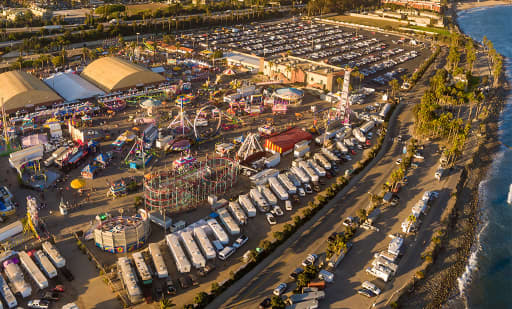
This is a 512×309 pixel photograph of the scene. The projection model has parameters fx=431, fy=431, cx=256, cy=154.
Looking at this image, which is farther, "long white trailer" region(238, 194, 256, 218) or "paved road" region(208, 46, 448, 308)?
"long white trailer" region(238, 194, 256, 218)

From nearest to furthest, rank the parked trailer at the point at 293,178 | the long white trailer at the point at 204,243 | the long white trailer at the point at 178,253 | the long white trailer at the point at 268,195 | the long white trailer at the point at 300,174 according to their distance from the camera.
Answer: the long white trailer at the point at 178,253 < the long white trailer at the point at 204,243 < the long white trailer at the point at 268,195 < the parked trailer at the point at 293,178 < the long white trailer at the point at 300,174

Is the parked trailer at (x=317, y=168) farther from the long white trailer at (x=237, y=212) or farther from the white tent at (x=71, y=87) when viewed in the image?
the white tent at (x=71, y=87)

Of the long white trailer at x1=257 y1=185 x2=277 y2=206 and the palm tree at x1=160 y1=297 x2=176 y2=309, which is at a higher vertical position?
the long white trailer at x1=257 y1=185 x2=277 y2=206

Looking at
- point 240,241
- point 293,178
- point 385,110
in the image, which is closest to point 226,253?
point 240,241

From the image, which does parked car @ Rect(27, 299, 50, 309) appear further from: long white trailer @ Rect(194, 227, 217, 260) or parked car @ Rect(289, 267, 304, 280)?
parked car @ Rect(289, 267, 304, 280)

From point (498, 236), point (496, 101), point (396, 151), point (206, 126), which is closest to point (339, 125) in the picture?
point (396, 151)

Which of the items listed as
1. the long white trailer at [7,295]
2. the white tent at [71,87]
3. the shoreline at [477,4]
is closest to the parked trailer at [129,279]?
the long white trailer at [7,295]

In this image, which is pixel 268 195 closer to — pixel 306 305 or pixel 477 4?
pixel 306 305

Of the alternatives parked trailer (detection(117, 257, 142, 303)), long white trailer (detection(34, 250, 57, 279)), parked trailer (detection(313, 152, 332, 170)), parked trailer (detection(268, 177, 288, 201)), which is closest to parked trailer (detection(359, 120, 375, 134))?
parked trailer (detection(313, 152, 332, 170))

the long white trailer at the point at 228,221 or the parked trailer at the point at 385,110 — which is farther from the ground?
the parked trailer at the point at 385,110
